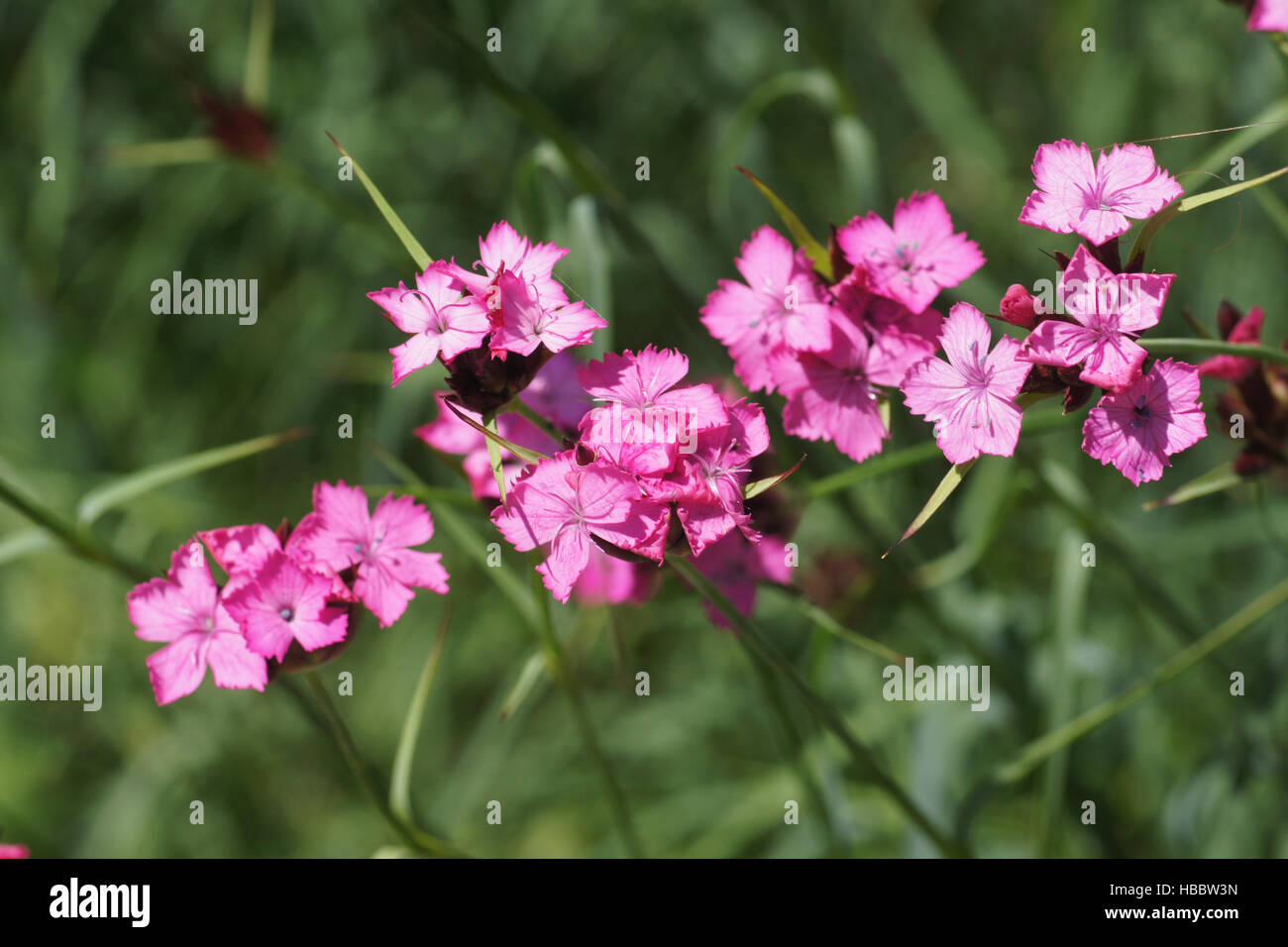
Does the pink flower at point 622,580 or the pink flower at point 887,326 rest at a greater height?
the pink flower at point 887,326

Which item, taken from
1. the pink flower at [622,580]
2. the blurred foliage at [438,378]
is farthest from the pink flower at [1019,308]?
the blurred foliage at [438,378]

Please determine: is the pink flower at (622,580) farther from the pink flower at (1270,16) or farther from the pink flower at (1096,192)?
the pink flower at (1270,16)

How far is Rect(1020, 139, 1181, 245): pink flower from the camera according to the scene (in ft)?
1.71

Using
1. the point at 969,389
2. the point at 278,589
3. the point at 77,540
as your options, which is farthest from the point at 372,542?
the point at 969,389

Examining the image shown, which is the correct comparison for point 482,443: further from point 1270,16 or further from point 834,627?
point 1270,16

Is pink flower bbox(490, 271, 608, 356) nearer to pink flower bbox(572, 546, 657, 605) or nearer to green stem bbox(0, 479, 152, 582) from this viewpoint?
pink flower bbox(572, 546, 657, 605)

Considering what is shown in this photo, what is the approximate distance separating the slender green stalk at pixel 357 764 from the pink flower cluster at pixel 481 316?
236mm

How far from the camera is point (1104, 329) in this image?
1.65ft

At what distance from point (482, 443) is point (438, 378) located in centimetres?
60

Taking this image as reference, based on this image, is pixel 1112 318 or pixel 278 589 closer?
pixel 1112 318

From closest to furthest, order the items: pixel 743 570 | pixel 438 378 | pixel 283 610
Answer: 1. pixel 283 610
2. pixel 743 570
3. pixel 438 378

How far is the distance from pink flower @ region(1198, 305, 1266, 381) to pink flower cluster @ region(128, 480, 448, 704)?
1.80 ft

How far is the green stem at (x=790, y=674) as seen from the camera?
0.54m
